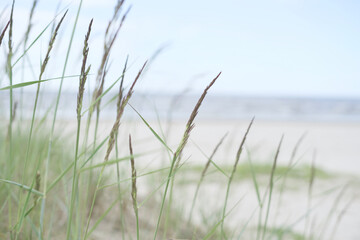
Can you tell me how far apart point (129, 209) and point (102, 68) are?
1.54 meters

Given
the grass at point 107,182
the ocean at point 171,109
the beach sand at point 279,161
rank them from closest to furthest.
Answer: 1. the grass at point 107,182
2. the ocean at point 171,109
3. the beach sand at point 279,161

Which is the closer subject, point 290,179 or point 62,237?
point 62,237

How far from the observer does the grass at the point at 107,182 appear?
57 centimetres

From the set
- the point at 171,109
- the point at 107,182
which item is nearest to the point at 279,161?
the point at 107,182

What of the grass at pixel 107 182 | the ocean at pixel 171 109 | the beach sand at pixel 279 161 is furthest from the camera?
the beach sand at pixel 279 161

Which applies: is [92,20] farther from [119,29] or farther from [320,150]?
[320,150]

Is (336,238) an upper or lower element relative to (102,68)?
lower

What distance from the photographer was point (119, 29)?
61cm

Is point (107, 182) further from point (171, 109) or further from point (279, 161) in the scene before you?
point (279, 161)

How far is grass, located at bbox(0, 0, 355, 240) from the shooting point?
0.57 meters

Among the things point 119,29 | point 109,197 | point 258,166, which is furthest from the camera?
point 258,166

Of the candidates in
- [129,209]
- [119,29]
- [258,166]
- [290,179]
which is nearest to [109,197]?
[129,209]

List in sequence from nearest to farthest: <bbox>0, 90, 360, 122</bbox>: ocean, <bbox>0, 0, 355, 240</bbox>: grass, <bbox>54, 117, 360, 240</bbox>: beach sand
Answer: <bbox>0, 0, 355, 240</bbox>: grass
<bbox>0, 90, 360, 122</bbox>: ocean
<bbox>54, 117, 360, 240</bbox>: beach sand

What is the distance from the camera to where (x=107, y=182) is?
1.97 meters
